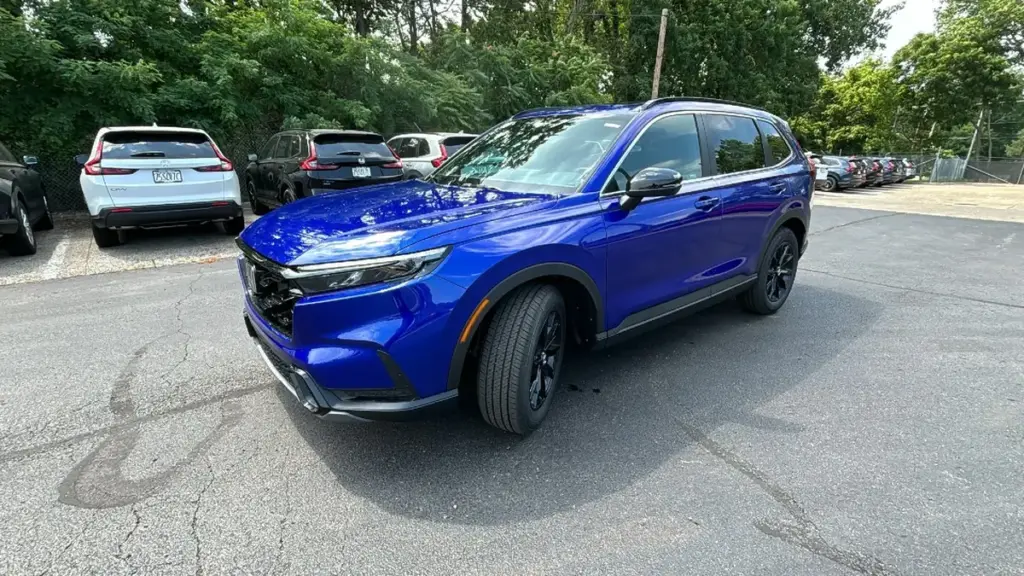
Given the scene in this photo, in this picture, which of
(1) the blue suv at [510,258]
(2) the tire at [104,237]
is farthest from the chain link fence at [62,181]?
(1) the blue suv at [510,258]

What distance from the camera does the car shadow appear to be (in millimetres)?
2350

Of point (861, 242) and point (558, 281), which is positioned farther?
point (861, 242)

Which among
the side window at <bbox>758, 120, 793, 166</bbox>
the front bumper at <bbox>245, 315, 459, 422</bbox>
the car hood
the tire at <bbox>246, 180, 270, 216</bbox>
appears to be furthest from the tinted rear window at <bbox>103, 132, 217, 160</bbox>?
the side window at <bbox>758, 120, 793, 166</bbox>

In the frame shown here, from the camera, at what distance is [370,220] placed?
259 cm

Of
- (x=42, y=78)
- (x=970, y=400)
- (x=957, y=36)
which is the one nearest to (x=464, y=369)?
(x=970, y=400)

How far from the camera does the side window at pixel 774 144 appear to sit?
14.8 feet

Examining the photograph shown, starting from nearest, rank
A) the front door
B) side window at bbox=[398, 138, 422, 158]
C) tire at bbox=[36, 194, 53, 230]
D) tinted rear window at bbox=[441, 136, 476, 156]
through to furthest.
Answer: the front door < tire at bbox=[36, 194, 53, 230] < tinted rear window at bbox=[441, 136, 476, 156] < side window at bbox=[398, 138, 422, 158]

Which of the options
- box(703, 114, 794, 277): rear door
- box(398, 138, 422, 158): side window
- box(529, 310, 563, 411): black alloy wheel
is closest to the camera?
box(529, 310, 563, 411): black alloy wheel

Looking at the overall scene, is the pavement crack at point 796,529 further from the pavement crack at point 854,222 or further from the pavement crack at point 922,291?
the pavement crack at point 854,222

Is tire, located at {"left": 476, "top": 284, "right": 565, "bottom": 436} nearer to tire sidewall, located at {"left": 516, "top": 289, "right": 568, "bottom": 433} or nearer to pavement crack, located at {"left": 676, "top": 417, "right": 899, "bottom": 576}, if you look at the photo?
tire sidewall, located at {"left": 516, "top": 289, "right": 568, "bottom": 433}

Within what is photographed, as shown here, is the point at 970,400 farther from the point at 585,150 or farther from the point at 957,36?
the point at 957,36

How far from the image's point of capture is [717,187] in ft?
12.2

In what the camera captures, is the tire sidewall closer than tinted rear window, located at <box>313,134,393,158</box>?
Yes

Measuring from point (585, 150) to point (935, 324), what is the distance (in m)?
3.68
